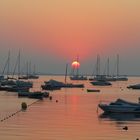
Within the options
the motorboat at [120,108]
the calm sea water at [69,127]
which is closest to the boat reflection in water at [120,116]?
the calm sea water at [69,127]

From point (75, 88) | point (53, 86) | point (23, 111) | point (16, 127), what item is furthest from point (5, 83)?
point (16, 127)

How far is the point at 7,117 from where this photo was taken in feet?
222

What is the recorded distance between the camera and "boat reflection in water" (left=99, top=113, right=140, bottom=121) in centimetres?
7025

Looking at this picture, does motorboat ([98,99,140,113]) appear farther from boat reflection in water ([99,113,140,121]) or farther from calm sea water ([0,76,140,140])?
calm sea water ([0,76,140,140])

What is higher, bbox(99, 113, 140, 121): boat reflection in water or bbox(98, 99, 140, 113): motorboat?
bbox(98, 99, 140, 113): motorboat

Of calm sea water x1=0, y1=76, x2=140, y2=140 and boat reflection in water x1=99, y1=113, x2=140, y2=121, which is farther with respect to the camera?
boat reflection in water x1=99, y1=113, x2=140, y2=121

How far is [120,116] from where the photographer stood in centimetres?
7450

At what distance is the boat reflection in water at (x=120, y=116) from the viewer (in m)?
70.2

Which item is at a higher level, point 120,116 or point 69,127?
point 120,116

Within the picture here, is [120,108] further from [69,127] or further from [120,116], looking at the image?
[69,127]

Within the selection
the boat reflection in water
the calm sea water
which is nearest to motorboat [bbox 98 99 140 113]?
the boat reflection in water

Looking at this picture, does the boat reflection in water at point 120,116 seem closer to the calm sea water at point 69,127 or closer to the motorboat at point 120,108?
the calm sea water at point 69,127

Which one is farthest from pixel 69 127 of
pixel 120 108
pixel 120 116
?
pixel 120 108

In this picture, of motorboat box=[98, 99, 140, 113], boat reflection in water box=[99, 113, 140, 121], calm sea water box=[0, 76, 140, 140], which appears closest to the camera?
calm sea water box=[0, 76, 140, 140]
